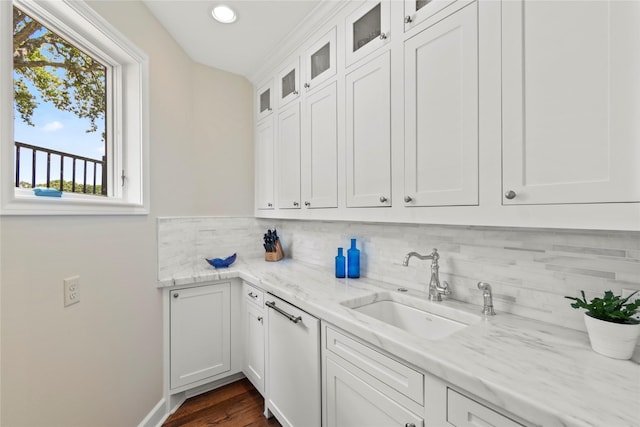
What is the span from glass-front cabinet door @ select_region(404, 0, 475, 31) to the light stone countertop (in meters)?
1.22

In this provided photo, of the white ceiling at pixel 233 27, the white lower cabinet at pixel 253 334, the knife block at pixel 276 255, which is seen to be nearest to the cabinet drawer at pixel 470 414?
the white lower cabinet at pixel 253 334

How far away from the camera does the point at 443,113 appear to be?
3.82 feet

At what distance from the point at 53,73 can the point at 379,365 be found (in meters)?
1.93

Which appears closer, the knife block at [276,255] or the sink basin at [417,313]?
the sink basin at [417,313]

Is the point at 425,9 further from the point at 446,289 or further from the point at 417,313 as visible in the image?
the point at 417,313

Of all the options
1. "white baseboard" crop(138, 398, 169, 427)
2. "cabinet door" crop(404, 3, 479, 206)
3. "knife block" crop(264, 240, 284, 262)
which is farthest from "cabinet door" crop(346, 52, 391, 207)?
"white baseboard" crop(138, 398, 169, 427)

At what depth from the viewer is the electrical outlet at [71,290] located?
128 centimetres

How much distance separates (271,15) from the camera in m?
1.90

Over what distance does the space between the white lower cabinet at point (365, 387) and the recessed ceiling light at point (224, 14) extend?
78.4 inches

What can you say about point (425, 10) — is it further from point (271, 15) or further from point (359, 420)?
point (359, 420)

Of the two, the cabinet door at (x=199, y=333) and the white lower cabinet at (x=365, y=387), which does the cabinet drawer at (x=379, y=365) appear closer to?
the white lower cabinet at (x=365, y=387)

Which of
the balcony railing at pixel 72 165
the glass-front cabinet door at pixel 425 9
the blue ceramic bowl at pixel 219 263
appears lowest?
the blue ceramic bowl at pixel 219 263

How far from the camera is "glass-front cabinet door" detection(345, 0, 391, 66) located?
1.40 metres

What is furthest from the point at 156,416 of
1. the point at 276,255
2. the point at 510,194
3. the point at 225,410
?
the point at 510,194
